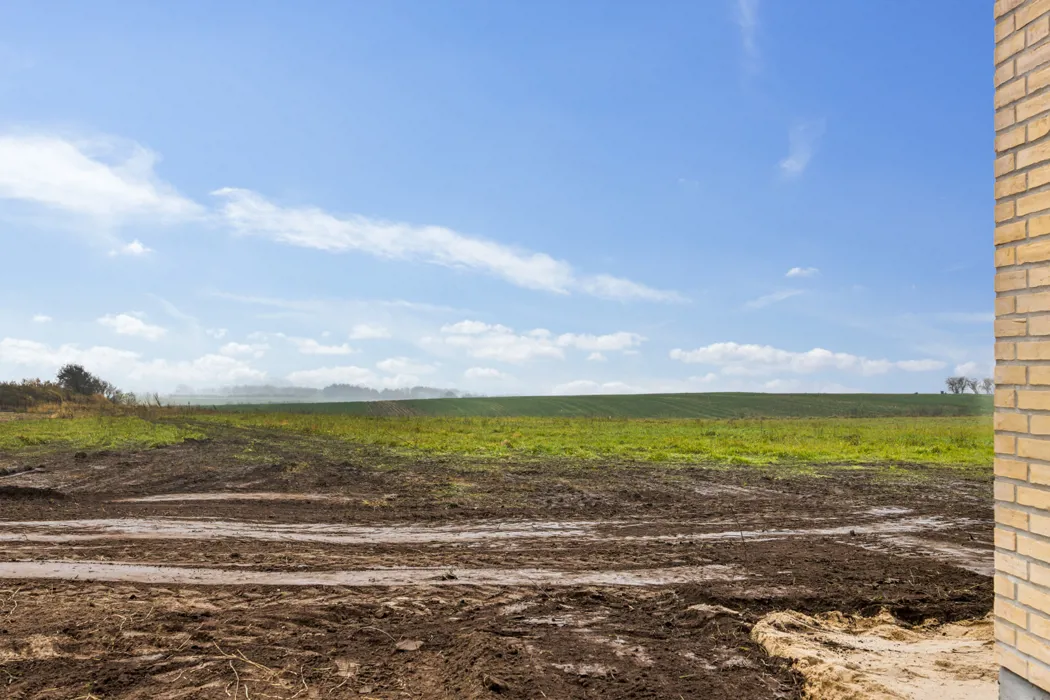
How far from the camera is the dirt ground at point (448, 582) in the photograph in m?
5.18

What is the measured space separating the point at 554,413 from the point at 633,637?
63464 mm

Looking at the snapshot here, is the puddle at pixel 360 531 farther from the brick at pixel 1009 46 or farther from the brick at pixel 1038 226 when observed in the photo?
the brick at pixel 1009 46

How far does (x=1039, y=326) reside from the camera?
3.59 metres

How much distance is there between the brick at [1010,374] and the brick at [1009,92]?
5.17 ft

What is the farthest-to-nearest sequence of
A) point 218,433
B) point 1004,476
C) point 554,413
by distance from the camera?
point 554,413, point 218,433, point 1004,476

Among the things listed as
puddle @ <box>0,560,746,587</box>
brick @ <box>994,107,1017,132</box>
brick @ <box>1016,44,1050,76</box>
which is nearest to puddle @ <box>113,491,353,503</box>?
puddle @ <box>0,560,746,587</box>

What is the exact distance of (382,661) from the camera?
17.7 ft

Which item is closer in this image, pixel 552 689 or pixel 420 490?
pixel 552 689

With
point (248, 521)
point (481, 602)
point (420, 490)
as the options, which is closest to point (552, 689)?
point (481, 602)

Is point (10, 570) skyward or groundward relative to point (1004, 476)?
groundward

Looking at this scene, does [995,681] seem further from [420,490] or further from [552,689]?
[420,490]

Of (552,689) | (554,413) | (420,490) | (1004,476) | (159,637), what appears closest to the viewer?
(1004,476)

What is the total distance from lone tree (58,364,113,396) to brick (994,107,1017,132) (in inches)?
2928

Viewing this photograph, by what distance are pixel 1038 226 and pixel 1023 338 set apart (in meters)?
0.62
